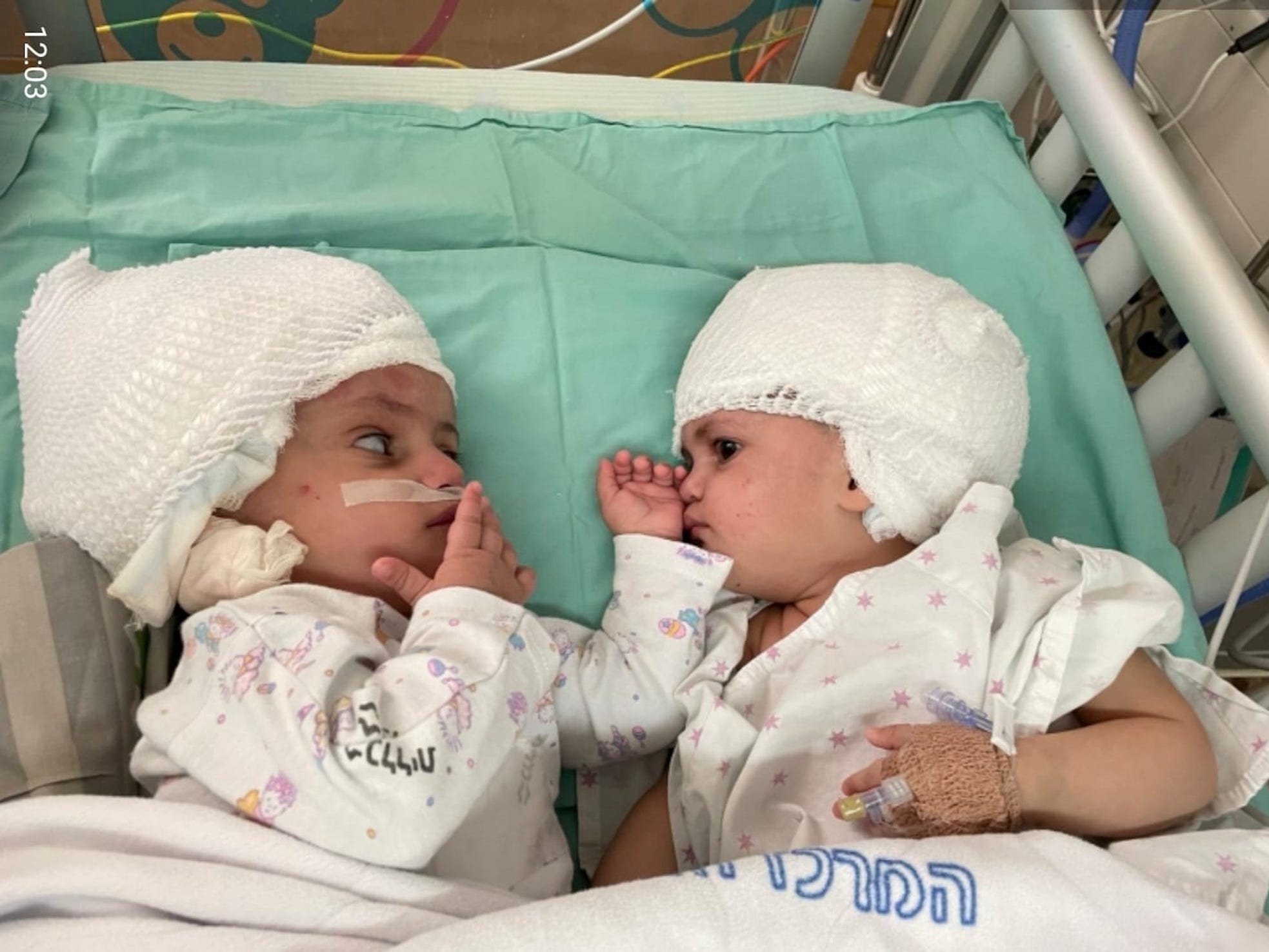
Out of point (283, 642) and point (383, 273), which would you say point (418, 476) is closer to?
point (283, 642)

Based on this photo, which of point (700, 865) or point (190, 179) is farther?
point (190, 179)

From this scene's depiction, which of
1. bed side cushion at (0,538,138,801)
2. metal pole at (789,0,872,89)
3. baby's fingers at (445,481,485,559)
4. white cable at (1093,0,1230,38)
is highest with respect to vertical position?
white cable at (1093,0,1230,38)

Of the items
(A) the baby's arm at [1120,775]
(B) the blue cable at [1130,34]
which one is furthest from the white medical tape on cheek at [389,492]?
(B) the blue cable at [1130,34]

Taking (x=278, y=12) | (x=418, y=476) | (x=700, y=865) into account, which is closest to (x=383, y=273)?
(x=418, y=476)

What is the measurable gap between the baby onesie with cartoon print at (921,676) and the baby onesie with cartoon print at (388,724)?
10cm

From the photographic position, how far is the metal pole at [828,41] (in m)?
1.65

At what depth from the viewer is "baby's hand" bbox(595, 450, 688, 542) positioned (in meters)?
1.16

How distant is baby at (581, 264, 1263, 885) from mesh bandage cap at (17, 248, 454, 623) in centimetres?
42

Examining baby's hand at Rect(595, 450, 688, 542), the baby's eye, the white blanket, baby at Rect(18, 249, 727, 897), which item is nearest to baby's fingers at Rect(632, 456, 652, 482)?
A: baby's hand at Rect(595, 450, 688, 542)

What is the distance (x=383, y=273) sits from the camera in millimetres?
1310

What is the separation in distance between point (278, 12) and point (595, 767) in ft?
5.63

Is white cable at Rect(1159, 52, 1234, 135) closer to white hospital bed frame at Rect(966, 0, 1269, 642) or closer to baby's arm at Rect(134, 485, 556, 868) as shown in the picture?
white hospital bed frame at Rect(966, 0, 1269, 642)

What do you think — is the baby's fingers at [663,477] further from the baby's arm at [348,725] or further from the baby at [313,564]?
the baby's arm at [348,725]

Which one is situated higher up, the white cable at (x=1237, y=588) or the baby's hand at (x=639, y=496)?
the white cable at (x=1237, y=588)
